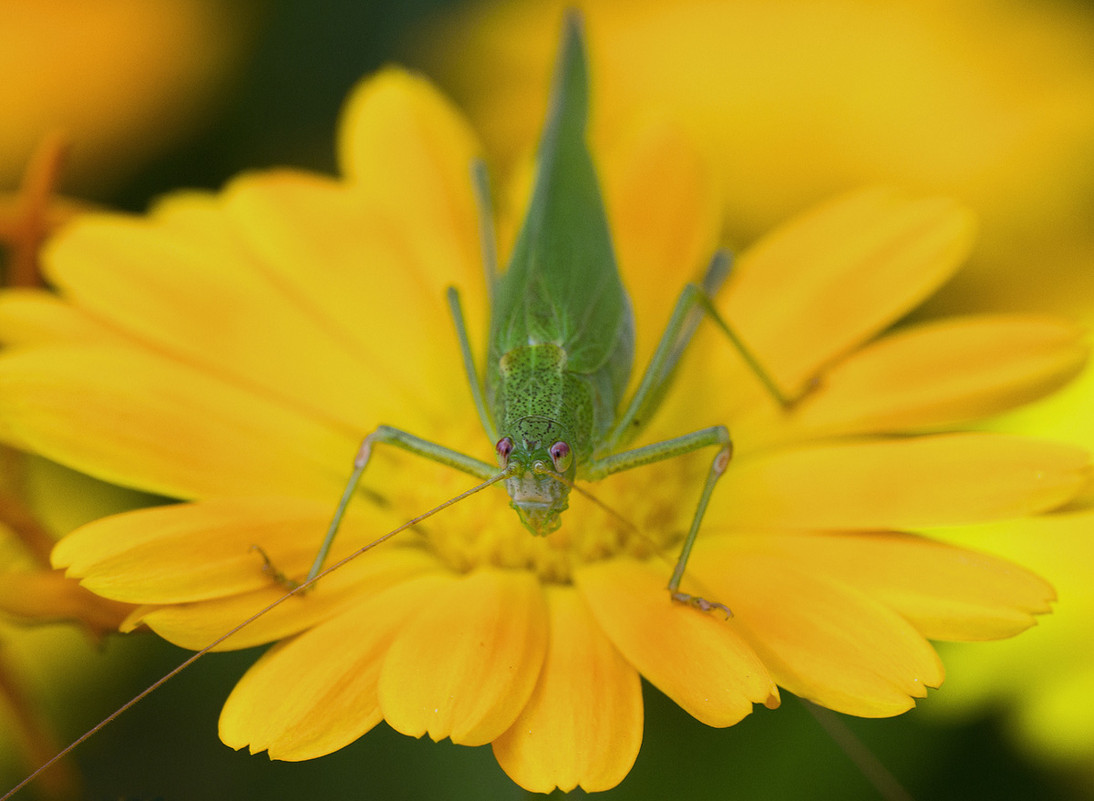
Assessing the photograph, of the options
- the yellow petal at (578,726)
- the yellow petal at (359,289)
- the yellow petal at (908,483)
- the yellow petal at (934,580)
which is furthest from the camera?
the yellow petal at (359,289)

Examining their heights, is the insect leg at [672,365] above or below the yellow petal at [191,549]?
above

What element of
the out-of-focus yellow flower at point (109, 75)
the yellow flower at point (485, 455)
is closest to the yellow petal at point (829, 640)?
the yellow flower at point (485, 455)

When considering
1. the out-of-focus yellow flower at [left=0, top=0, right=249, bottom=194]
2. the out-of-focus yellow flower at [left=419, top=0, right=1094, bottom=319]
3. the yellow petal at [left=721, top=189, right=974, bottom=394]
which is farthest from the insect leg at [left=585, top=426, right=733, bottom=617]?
the out-of-focus yellow flower at [left=0, top=0, right=249, bottom=194]

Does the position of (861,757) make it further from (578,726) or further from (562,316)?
(562,316)

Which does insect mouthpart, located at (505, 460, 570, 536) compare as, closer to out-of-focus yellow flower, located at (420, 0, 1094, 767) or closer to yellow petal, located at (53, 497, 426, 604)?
yellow petal, located at (53, 497, 426, 604)

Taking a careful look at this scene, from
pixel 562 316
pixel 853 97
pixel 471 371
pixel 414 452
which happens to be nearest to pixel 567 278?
pixel 562 316

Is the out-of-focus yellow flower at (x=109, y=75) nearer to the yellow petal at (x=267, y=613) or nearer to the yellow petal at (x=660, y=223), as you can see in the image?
the yellow petal at (x=660, y=223)

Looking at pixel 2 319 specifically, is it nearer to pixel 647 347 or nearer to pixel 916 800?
pixel 647 347

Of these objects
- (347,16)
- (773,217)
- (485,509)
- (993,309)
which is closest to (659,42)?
(773,217)
